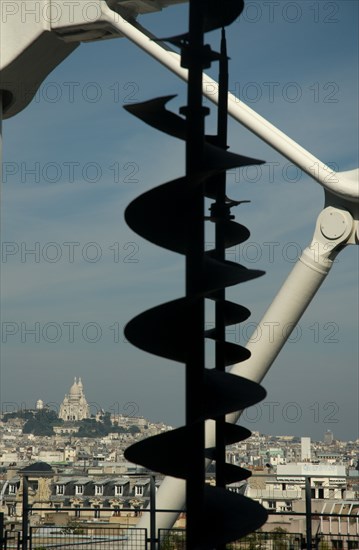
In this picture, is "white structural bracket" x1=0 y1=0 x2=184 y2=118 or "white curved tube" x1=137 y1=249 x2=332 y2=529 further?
"white curved tube" x1=137 y1=249 x2=332 y2=529

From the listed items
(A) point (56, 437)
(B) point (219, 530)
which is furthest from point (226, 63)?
(A) point (56, 437)

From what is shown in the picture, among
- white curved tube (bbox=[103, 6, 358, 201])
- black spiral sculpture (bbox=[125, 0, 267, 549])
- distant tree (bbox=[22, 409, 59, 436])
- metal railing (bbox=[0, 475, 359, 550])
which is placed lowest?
metal railing (bbox=[0, 475, 359, 550])

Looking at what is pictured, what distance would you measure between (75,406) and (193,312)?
309 ft

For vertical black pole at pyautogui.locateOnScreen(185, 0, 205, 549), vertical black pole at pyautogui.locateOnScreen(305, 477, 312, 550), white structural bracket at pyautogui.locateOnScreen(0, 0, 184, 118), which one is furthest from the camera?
vertical black pole at pyautogui.locateOnScreen(305, 477, 312, 550)

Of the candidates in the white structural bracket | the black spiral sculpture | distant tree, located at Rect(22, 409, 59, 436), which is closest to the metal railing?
the white structural bracket

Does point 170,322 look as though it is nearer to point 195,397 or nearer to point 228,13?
point 195,397

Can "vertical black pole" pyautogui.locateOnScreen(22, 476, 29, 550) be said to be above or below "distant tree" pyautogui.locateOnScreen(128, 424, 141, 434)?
below

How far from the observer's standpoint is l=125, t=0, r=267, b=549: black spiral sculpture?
3.23ft

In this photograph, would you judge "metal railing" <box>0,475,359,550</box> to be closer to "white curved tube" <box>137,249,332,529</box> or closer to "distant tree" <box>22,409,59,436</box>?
"white curved tube" <box>137,249,332,529</box>

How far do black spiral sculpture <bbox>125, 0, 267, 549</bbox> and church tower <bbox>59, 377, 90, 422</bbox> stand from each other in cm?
9284

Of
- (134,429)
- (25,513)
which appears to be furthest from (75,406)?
(25,513)

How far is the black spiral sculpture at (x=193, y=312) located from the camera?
983 millimetres

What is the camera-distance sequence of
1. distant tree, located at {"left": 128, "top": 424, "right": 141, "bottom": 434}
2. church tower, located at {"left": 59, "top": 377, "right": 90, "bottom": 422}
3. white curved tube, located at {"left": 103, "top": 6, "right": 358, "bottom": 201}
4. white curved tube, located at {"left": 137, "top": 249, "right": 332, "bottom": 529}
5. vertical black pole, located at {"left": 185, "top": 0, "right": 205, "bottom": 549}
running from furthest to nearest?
church tower, located at {"left": 59, "top": 377, "right": 90, "bottom": 422}
distant tree, located at {"left": 128, "top": 424, "right": 141, "bottom": 434}
white curved tube, located at {"left": 137, "top": 249, "right": 332, "bottom": 529}
white curved tube, located at {"left": 103, "top": 6, "right": 358, "bottom": 201}
vertical black pole, located at {"left": 185, "top": 0, "right": 205, "bottom": 549}

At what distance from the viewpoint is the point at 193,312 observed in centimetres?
100
